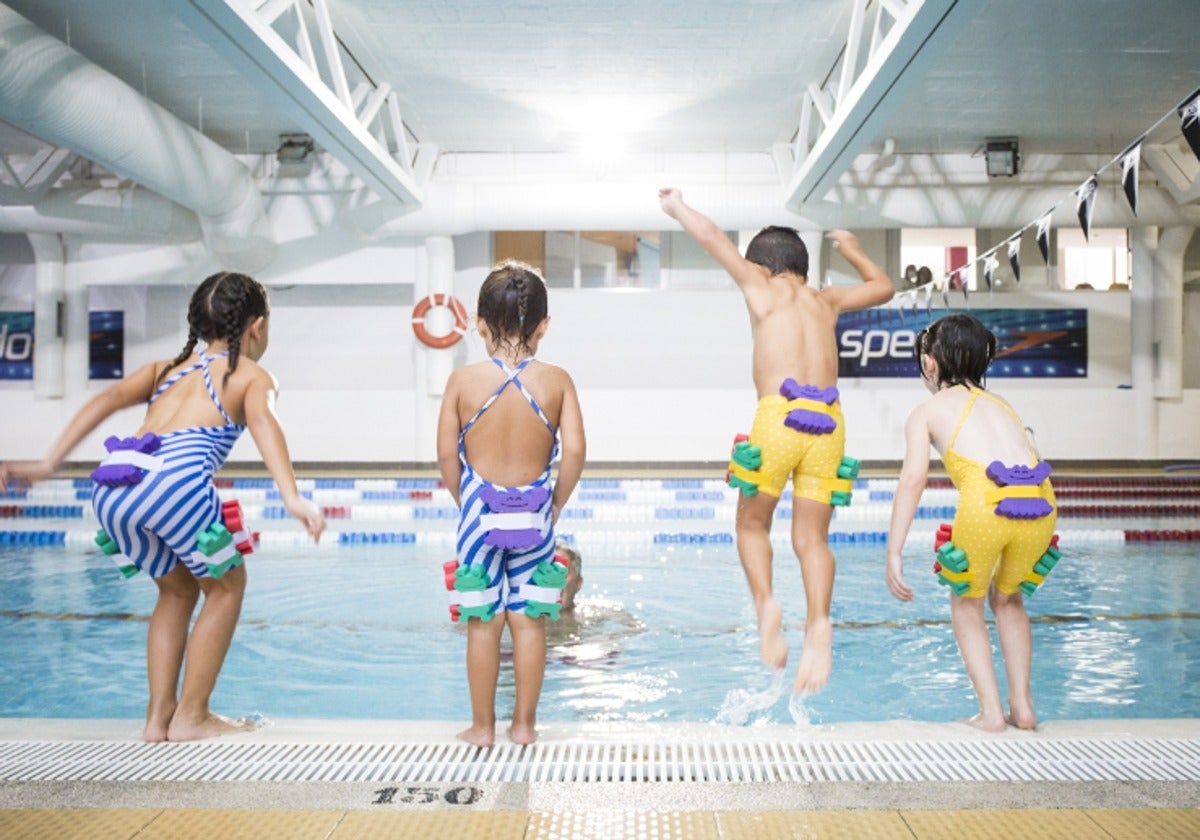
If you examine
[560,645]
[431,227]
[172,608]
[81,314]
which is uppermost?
[431,227]

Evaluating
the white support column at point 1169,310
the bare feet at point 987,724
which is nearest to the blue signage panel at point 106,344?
the bare feet at point 987,724

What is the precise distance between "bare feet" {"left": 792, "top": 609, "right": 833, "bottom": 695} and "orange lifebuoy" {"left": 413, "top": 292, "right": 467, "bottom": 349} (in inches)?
419

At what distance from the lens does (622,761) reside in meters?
2.32

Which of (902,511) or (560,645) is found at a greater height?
(902,511)

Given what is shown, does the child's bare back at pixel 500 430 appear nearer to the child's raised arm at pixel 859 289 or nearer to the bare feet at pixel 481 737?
the bare feet at pixel 481 737

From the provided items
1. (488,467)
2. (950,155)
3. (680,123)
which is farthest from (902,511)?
(950,155)

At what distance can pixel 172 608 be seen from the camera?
2.70 meters

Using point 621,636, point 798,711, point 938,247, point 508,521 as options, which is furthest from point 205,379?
point 938,247

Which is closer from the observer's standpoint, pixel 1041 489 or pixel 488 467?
pixel 488 467

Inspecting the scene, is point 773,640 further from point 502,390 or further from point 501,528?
point 502,390

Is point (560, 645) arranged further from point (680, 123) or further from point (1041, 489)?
point (680, 123)

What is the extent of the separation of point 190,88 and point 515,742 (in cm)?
1058

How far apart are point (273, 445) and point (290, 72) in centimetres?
572

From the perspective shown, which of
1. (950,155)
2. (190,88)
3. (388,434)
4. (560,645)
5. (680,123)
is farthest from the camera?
(388,434)
